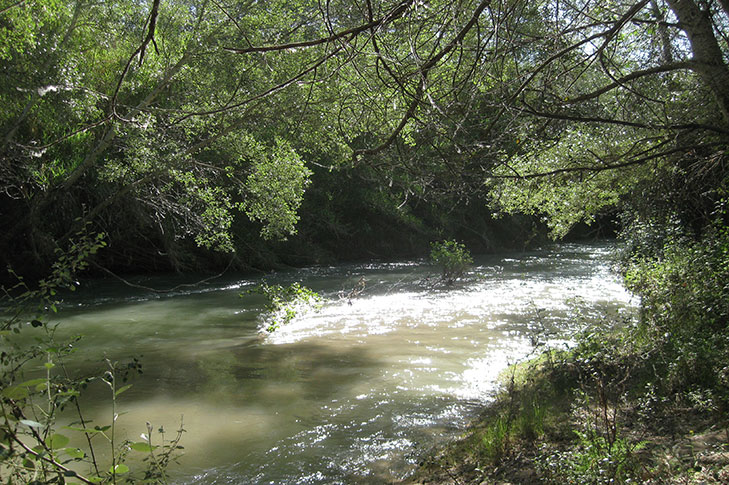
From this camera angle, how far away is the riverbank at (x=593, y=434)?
9.80 ft

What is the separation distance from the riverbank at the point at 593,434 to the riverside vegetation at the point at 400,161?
25 millimetres

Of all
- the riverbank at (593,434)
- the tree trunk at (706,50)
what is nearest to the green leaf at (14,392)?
the riverbank at (593,434)

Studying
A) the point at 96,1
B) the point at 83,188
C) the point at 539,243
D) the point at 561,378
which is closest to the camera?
the point at 561,378

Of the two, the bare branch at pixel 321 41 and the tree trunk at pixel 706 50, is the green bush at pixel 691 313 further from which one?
the bare branch at pixel 321 41

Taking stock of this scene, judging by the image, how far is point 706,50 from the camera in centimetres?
428

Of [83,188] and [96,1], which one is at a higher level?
[96,1]

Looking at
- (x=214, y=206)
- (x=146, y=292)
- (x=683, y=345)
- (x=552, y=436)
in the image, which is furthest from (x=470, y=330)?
(x=146, y=292)

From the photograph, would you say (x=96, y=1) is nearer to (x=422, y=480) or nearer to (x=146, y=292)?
(x=146, y=292)

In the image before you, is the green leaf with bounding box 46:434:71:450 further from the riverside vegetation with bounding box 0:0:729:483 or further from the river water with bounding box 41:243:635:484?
the river water with bounding box 41:243:635:484

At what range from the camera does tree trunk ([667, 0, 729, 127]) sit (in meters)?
4.21

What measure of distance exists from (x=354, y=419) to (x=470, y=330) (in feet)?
13.2

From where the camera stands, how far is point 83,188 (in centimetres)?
1305

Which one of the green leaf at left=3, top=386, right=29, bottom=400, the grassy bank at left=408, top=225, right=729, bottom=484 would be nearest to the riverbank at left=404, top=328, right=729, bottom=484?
the grassy bank at left=408, top=225, right=729, bottom=484

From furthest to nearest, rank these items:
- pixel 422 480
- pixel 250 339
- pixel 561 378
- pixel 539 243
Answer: pixel 539 243 → pixel 250 339 → pixel 561 378 → pixel 422 480
